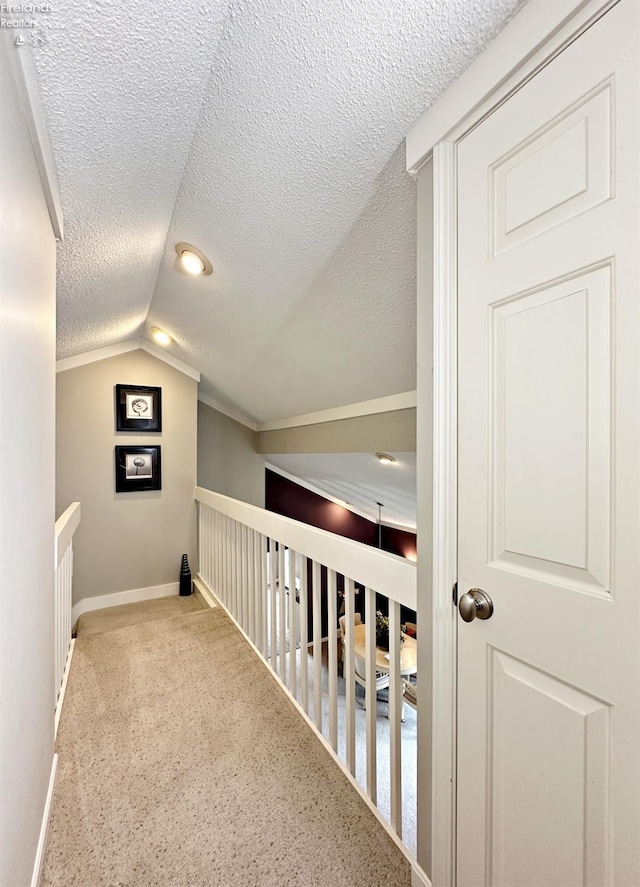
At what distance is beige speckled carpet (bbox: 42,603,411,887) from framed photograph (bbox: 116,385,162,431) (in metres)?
1.88

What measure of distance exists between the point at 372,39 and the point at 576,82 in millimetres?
460

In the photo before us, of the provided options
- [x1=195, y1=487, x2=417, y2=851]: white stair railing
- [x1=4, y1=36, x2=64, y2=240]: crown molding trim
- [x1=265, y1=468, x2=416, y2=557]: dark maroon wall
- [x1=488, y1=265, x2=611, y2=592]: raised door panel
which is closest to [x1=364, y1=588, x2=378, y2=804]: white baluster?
[x1=195, y1=487, x2=417, y2=851]: white stair railing

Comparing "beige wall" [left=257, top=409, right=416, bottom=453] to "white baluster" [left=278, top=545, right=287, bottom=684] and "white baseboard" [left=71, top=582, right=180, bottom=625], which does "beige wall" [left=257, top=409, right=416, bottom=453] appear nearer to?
"white baluster" [left=278, top=545, right=287, bottom=684]

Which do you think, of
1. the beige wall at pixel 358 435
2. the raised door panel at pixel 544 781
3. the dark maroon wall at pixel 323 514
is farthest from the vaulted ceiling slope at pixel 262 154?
the dark maroon wall at pixel 323 514

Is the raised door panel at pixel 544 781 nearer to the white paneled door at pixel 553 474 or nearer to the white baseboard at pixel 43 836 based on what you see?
the white paneled door at pixel 553 474

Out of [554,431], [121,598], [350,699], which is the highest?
[554,431]

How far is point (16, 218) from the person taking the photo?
0.81 meters

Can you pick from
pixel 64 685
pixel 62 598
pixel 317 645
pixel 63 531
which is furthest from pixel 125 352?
pixel 317 645

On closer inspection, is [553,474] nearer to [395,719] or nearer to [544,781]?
[544,781]

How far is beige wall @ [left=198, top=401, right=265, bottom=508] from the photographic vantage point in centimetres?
441

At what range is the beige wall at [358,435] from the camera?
2.25m

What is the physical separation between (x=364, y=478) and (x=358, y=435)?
1401 mm

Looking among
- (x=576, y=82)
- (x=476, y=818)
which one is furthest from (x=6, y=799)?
(x=576, y=82)

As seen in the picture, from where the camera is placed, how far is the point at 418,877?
3.51 ft
